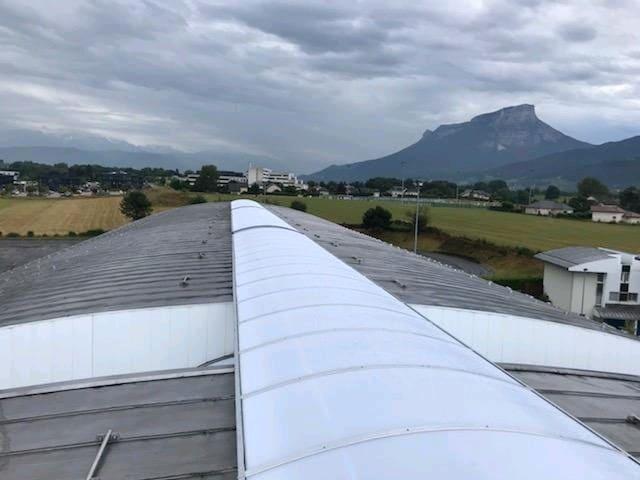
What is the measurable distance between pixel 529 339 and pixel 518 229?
50719 mm

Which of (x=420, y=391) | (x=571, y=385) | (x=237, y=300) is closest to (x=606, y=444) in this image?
(x=420, y=391)

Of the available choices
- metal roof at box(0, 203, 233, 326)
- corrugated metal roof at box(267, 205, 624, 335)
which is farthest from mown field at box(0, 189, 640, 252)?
metal roof at box(0, 203, 233, 326)

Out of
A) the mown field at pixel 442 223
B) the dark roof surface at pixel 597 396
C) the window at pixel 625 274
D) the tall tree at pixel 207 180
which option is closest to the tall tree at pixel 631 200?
the mown field at pixel 442 223

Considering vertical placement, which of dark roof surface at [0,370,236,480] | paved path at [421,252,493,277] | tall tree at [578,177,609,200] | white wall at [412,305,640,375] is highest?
tall tree at [578,177,609,200]

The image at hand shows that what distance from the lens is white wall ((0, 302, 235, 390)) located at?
741 cm

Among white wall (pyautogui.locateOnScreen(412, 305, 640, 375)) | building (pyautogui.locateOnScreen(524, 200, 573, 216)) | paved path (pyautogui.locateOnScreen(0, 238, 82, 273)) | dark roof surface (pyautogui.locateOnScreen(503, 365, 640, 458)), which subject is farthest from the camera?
building (pyautogui.locateOnScreen(524, 200, 573, 216))

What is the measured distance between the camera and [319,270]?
8273mm

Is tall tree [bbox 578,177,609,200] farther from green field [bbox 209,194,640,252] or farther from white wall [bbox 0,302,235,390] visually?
white wall [bbox 0,302,235,390]

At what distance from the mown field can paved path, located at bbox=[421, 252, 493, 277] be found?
4217 mm

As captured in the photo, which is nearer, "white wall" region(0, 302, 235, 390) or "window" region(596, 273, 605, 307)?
"white wall" region(0, 302, 235, 390)

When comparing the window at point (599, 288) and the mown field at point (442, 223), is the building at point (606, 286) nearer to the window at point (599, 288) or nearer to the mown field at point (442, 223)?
the window at point (599, 288)

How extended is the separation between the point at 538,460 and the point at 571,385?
4.39 meters

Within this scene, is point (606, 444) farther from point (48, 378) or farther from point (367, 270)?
point (367, 270)

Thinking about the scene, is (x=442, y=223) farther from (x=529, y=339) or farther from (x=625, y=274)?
(x=529, y=339)
